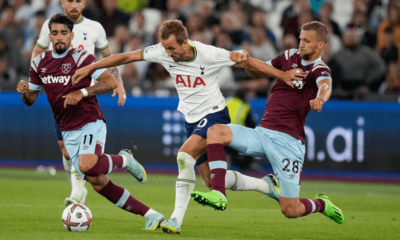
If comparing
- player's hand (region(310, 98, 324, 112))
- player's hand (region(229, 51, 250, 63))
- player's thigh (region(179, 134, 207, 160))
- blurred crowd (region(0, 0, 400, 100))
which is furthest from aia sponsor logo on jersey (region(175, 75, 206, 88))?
blurred crowd (region(0, 0, 400, 100))

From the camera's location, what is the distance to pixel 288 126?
681cm

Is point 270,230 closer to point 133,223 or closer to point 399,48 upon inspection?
point 133,223

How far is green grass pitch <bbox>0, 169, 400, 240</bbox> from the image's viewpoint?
679cm

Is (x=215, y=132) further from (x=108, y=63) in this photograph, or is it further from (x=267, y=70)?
(x=108, y=63)

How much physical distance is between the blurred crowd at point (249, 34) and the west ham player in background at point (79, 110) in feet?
20.8

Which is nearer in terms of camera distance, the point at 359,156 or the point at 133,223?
the point at 133,223

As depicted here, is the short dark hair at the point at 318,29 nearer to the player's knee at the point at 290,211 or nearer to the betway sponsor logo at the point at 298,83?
the betway sponsor logo at the point at 298,83

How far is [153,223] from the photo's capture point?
22.6ft

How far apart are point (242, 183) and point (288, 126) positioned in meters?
0.85

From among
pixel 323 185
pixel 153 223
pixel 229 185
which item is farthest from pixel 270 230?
pixel 323 185

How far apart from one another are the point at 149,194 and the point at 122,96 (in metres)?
3.25

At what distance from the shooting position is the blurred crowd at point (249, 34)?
1341 cm

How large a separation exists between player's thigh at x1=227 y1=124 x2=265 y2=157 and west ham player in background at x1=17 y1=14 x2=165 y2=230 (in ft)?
4.05

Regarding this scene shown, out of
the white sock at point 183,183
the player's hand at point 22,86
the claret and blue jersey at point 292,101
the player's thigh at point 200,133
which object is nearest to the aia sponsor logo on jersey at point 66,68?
the player's hand at point 22,86
